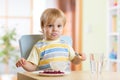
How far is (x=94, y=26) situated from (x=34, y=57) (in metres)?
2.12

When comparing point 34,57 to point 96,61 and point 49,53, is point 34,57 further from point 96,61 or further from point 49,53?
point 96,61

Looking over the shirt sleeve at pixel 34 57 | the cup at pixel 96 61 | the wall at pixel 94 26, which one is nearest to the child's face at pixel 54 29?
the shirt sleeve at pixel 34 57

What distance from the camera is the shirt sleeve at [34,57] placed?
1.85 meters

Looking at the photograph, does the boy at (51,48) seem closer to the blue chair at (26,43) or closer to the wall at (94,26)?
the blue chair at (26,43)

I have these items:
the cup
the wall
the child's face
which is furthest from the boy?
the wall

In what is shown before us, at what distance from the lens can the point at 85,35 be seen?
395 centimetres

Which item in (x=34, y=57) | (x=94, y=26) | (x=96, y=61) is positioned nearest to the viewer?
(x=96, y=61)

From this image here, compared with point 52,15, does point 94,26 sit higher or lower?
lower

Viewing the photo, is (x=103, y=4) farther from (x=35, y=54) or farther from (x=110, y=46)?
(x=35, y=54)

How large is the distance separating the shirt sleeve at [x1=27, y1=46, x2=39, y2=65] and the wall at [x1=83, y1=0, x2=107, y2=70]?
79.6 inches

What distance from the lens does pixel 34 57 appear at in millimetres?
1884

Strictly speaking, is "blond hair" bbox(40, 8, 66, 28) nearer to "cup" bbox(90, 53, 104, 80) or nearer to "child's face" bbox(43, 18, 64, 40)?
"child's face" bbox(43, 18, 64, 40)

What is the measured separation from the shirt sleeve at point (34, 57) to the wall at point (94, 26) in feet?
6.63

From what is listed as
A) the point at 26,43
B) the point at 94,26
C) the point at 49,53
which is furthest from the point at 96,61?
the point at 94,26
